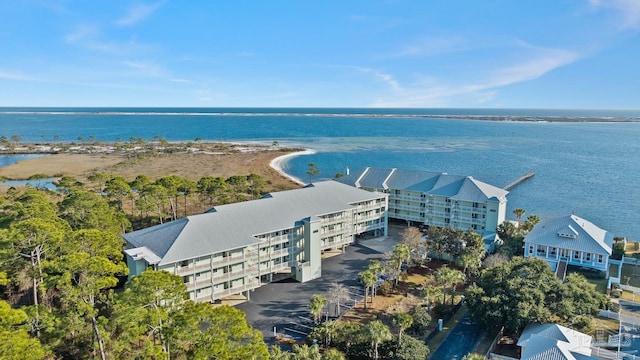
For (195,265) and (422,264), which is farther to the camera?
(422,264)

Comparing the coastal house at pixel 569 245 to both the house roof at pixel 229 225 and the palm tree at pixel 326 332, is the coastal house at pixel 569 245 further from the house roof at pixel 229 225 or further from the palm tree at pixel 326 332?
the palm tree at pixel 326 332

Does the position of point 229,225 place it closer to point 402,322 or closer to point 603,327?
point 402,322

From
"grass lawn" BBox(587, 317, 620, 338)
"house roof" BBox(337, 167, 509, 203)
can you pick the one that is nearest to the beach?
"house roof" BBox(337, 167, 509, 203)

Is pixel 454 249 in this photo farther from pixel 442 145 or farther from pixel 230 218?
pixel 442 145

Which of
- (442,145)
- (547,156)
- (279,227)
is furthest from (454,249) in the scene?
(442,145)

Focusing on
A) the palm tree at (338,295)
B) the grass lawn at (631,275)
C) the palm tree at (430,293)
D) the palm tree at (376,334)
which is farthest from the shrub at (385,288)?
the grass lawn at (631,275)

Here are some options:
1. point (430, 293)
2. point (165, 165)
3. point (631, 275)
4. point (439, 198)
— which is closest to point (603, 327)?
point (430, 293)

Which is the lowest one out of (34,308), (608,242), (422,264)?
(422,264)
